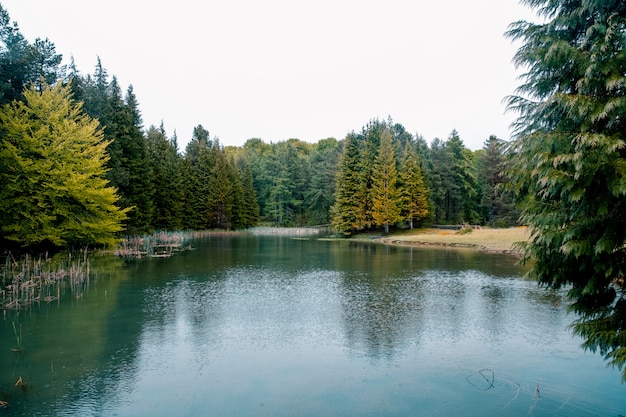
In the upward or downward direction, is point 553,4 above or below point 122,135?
below

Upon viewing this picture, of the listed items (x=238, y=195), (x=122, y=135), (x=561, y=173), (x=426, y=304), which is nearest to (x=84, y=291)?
(x=426, y=304)

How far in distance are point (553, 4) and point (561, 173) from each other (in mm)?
3735

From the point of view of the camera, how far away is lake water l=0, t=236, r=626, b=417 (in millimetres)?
7750

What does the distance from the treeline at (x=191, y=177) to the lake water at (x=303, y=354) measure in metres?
5.07

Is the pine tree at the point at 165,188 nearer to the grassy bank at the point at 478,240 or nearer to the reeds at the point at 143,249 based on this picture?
the reeds at the point at 143,249

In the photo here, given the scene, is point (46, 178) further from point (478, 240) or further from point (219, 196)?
point (219, 196)

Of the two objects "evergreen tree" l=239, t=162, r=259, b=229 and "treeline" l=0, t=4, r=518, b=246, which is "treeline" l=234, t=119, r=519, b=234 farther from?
"evergreen tree" l=239, t=162, r=259, b=229

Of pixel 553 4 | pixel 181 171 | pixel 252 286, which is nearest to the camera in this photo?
pixel 553 4

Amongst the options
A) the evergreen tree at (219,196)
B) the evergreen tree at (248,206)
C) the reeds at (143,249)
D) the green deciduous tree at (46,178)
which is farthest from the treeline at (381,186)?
the green deciduous tree at (46,178)

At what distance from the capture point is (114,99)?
41000 mm

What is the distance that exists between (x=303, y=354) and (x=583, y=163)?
7430 mm

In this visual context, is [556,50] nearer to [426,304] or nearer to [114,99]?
[426,304]

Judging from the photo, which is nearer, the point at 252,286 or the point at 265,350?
the point at 265,350

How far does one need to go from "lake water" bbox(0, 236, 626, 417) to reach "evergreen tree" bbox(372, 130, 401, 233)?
107 feet
